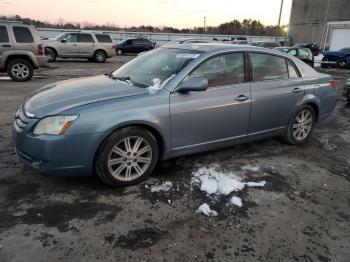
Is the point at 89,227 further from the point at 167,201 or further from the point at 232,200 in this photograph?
the point at 232,200

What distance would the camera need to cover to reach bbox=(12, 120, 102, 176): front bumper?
3244 mm

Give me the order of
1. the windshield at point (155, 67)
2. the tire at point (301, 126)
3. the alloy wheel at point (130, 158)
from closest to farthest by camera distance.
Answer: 1. the alloy wheel at point (130, 158)
2. the windshield at point (155, 67)
3. the tire at point (301, 126)

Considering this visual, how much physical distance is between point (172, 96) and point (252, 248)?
73.3 inches

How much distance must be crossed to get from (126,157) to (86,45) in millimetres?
17058

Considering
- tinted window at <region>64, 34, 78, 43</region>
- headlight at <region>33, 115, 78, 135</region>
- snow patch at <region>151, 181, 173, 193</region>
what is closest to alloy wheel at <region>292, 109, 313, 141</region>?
snow patch at <region>151, 181, 173, 193</region>

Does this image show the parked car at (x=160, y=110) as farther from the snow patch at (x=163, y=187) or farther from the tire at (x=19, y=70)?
the tire at (x=19, y=70)

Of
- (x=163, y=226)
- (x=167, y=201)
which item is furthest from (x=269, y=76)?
(x=163, y=226)

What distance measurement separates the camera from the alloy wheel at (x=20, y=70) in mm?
10660

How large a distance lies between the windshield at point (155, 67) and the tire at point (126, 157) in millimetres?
723

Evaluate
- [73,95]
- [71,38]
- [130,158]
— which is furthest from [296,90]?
[71,38]

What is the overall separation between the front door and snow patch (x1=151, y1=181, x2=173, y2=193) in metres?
0.44

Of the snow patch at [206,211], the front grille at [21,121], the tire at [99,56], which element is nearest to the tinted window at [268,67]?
the snow patch at [206,211]

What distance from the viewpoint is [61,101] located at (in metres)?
3.53

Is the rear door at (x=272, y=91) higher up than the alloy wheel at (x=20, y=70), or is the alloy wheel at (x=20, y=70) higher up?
the rear door at (x=272, y=91)
